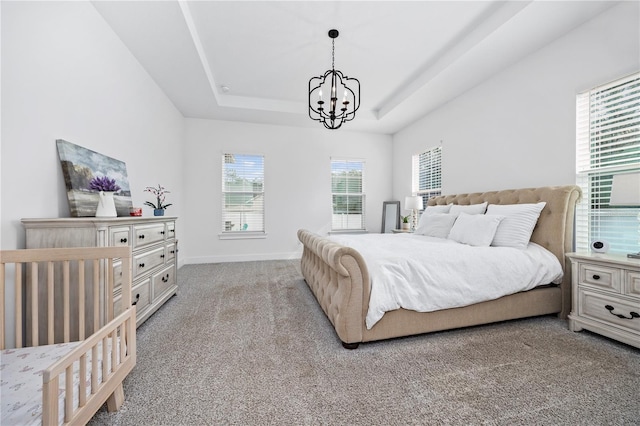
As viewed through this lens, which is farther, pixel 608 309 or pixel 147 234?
pixel 147 234

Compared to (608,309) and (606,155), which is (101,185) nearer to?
(608,309)

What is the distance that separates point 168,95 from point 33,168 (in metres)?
2.73

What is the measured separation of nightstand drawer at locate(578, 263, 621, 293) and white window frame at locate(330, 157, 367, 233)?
12.7 ft

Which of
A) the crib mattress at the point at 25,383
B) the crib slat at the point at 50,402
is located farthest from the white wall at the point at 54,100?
the crib slat at the point at 50,402

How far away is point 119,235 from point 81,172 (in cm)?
64

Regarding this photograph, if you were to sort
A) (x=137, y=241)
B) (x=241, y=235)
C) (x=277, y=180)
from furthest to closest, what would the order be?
(x=277, y=180) → (x=241, y=235) → (x=137, y=241)

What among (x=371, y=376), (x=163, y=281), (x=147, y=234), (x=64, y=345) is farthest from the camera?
(x=163, y=281)

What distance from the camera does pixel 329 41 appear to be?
2.95m

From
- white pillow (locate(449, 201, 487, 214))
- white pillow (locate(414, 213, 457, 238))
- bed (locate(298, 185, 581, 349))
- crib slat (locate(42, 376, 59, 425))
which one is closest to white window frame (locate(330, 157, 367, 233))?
white pillow (locate(414, 213, 457, 238))

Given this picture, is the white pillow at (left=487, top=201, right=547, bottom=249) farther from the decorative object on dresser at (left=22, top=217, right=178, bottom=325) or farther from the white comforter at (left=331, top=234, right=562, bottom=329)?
the decorative object on dresser at (left=22, top=217, right=178, bottom=325)

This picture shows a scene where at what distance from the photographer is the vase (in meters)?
1.97

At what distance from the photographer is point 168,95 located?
3875 millimetres

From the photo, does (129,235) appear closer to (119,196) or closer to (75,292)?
(75,292)

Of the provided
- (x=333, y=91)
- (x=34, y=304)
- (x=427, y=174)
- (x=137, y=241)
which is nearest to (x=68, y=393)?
(x=34, y=304)
